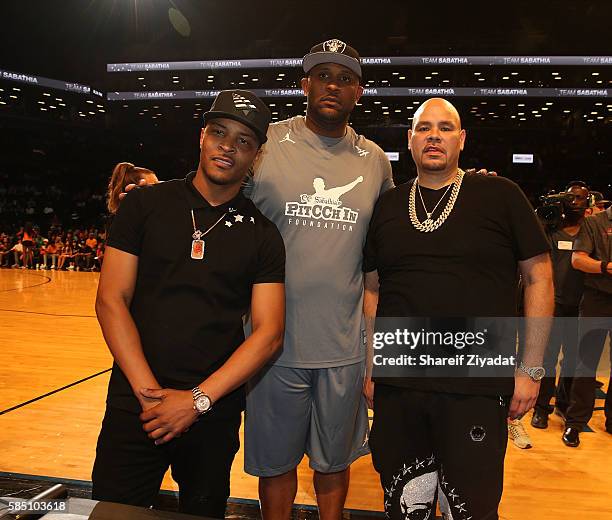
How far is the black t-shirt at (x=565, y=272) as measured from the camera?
13.3 feet

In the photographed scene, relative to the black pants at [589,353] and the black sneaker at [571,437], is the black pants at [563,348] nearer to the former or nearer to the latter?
the black pants at [589,353]

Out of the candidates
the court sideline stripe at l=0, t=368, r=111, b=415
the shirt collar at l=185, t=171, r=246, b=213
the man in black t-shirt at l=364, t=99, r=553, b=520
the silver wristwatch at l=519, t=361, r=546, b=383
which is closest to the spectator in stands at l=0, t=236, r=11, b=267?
the court sideline stripe at l=0, t=368, r=111, b=415

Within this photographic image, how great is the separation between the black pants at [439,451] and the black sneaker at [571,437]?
7.38ft

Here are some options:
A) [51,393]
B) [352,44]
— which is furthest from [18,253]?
[51,393]

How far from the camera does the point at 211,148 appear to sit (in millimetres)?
1727

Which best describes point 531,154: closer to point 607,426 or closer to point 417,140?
point 607,426

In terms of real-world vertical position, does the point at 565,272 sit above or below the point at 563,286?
above

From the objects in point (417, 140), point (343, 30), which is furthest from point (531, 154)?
point (417, 140)

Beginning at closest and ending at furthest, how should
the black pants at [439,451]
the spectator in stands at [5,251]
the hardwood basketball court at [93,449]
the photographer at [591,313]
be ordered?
the black pants at [439,451], the hardwood basketball court at [93,449], the photographer at [591,313], the spectator in stands at [5,251]

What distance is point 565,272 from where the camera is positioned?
4074 millimetres

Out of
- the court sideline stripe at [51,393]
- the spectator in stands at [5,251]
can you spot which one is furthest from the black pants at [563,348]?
the spectator in stands at [5,251]

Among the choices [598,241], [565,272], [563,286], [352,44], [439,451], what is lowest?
[439,451]

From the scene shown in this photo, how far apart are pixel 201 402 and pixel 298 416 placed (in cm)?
61

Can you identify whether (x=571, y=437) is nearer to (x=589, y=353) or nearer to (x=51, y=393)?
(x=589, y=353)
